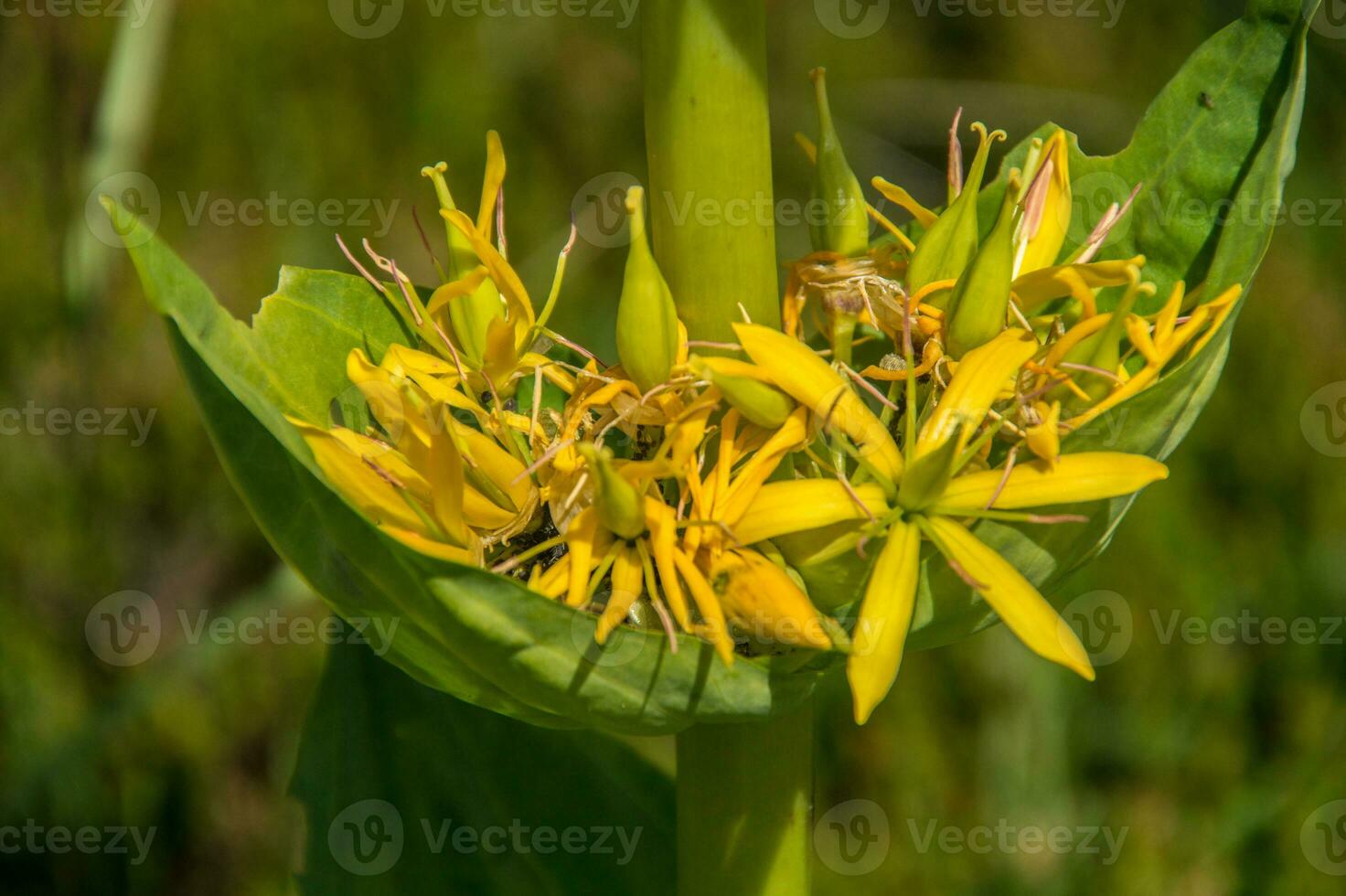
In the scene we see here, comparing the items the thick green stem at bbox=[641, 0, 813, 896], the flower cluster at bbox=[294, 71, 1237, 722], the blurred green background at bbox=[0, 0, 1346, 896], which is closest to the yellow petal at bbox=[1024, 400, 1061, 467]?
the flower cluster at bbox=[294, 71, 1237, 722]

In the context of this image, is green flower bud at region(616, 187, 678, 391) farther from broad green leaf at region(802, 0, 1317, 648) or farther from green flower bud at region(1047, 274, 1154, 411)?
green flower bud at region(1047, 274, 1154, 411)

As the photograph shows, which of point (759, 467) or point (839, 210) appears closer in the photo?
point (759, 467)

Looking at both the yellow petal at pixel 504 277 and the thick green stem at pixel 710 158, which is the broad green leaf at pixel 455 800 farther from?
the thick green stem at pixel 710 158

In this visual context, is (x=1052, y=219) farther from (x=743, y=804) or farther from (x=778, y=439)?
(x=743, y=804)

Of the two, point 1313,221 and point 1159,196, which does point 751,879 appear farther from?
point 1313,221

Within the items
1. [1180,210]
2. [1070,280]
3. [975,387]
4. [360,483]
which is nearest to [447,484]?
[360,483]

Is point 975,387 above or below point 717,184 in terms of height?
below
